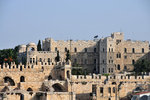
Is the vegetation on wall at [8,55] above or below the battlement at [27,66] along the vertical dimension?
above

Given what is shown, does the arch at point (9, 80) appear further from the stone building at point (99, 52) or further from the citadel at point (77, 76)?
the stone building at point (99, 52)

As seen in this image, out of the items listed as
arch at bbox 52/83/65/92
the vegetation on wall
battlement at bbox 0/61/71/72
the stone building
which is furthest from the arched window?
the stone building

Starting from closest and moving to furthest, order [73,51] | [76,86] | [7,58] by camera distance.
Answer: [76,86] → [7,58] → [73,51]

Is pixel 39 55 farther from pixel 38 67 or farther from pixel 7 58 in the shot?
pixel 38 67

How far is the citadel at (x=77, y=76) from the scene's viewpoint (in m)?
76.5

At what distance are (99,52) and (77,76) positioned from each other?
67.5 feet

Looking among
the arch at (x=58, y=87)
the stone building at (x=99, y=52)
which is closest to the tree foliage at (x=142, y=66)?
the stone building at (x=99, y=52)

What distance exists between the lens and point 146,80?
82.9 m

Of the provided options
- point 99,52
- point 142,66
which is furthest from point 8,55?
point 142,66

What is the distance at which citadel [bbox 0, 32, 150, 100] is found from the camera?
76500mm

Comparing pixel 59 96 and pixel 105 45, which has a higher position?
pixel 105 45

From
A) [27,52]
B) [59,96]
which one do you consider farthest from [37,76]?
[27,52]

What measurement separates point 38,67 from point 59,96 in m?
9.87

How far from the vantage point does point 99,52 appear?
100750 mm
